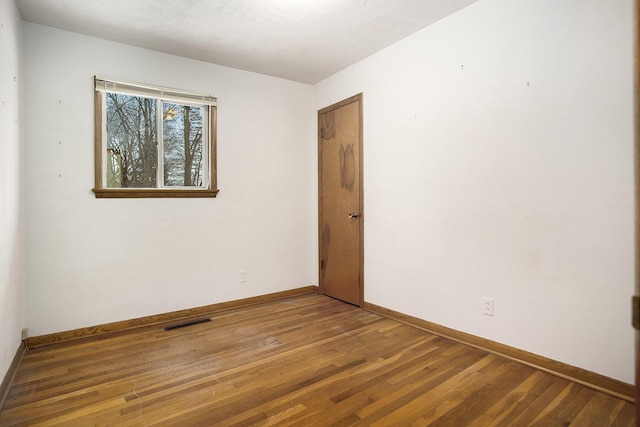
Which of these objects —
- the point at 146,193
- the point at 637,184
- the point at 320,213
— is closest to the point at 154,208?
the point at 146,193

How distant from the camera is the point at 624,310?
1.88 meters

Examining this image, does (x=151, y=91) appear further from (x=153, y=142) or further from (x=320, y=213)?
(x=320, y=213)

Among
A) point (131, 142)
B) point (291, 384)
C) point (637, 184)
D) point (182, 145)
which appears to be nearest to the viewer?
point (637, 184)

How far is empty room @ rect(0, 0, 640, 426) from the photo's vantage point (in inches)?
75.5

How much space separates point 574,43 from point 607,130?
1.88 ft

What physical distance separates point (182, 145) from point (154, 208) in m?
0.69

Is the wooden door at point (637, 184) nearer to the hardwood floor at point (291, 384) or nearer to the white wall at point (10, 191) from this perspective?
the hardwood floor at point (291, 384)

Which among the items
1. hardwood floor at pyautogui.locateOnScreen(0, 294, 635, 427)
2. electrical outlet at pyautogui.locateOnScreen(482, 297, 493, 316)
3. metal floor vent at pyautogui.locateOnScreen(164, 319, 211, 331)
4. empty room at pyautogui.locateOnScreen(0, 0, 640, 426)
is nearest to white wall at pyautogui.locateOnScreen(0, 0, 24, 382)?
empty room at pyautogui.locateOnScreen(0, 0, 640, 426)

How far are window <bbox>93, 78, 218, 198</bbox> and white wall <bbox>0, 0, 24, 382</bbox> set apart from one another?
0.57 meters

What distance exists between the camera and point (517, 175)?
90.7 inches

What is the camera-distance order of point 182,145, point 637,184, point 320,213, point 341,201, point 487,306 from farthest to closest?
1. point 320,213
2. point 341,201
3. point 182,145
4. point 487,306
5. point 637,184

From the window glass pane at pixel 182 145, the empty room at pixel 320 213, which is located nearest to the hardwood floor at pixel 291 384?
the empty room at pixel 320 213

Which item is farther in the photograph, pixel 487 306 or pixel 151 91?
pixel 151 91

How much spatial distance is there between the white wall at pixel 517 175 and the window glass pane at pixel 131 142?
2.23 m
